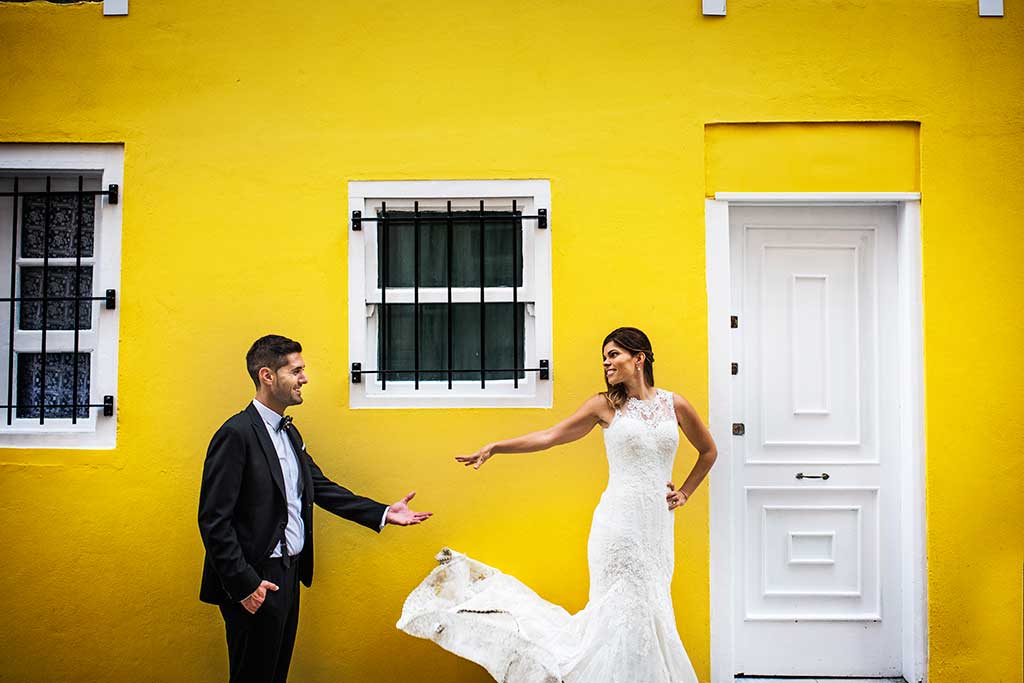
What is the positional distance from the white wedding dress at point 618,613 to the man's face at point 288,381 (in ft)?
4.05

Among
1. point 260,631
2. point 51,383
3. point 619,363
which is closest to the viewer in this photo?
point 260,631

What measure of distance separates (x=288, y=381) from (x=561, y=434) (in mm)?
1323

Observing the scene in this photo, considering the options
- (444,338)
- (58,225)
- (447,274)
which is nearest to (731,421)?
(444,338)

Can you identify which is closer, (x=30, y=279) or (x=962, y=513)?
(x=962, y=513)

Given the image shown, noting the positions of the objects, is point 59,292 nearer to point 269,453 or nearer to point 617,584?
point 269,453

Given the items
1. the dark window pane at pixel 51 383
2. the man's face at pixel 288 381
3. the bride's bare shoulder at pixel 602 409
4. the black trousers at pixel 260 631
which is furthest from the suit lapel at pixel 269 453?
the dark window pane at pixel 51 383

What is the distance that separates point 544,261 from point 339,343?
123 cm

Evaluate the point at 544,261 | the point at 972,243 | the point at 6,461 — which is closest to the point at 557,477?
the point at 544,261

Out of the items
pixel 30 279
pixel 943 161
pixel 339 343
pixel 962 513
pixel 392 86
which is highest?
pixel 392 86

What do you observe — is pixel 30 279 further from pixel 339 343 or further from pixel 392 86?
pixel 392 86

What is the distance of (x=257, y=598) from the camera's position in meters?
3.83

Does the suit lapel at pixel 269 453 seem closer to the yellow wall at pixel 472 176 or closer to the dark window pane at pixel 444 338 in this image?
the yellow wall at pixel 472 176

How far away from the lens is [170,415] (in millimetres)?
4980

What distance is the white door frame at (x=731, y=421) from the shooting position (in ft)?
16.1
